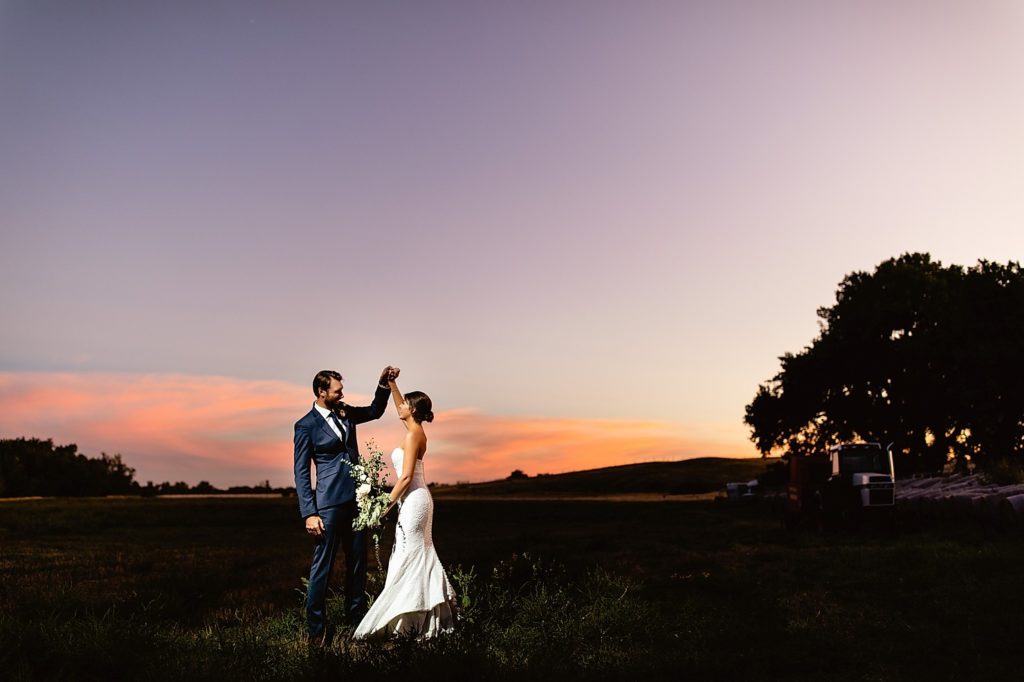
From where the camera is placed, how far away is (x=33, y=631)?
780cm

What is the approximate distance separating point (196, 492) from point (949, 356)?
1794 inches

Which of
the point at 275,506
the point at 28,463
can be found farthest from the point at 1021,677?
the point at 28,463

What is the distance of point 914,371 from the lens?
4241 centimetres

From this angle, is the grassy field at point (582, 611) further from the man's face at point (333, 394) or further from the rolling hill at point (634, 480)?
the rolling hill at point (634, 480)

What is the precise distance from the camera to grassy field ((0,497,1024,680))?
739 centimetres

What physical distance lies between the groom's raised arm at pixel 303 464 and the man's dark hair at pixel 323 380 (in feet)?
1.31

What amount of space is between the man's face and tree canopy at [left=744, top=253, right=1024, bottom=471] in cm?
3761

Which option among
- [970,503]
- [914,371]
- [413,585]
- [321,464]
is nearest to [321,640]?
[413,585]

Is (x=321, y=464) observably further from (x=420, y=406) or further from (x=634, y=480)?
(x=634, y=480)

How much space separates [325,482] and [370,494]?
18.7 inches

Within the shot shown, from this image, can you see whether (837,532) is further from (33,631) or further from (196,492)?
(196,492)

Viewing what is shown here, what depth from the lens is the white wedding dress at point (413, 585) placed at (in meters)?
8.13

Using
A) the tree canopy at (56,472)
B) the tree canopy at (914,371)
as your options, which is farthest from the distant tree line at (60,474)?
the tree canopy at (914,371)

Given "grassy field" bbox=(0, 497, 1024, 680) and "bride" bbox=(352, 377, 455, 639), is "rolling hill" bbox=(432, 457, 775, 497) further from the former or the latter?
"bride" bbox=(352, 377, 455, 639)
